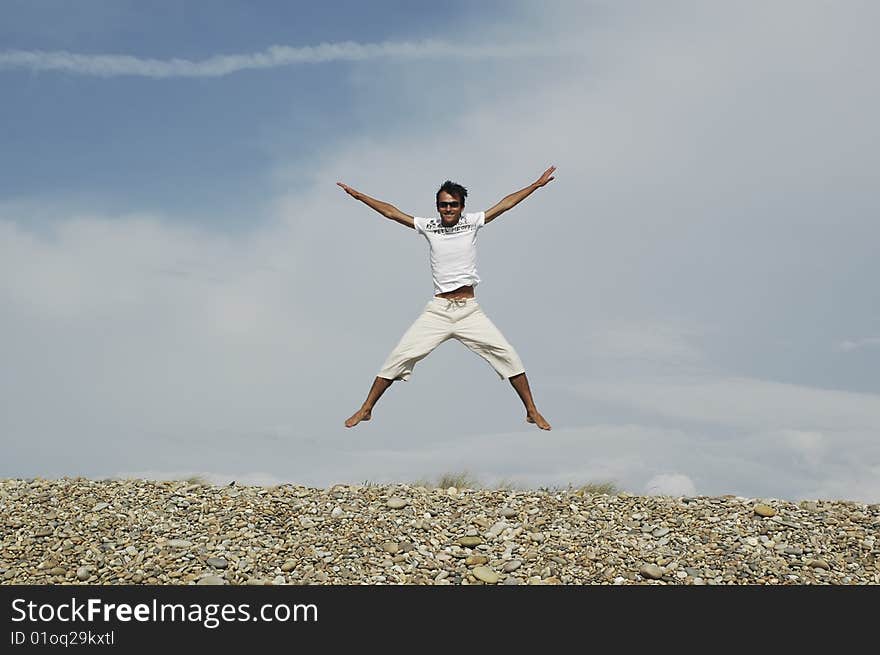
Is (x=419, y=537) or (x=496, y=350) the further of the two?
(x=496, y=350)

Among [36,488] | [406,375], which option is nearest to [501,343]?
[406,375]

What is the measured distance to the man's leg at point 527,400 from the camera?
35.7ft

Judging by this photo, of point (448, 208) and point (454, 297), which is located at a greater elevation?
point (448, 208)

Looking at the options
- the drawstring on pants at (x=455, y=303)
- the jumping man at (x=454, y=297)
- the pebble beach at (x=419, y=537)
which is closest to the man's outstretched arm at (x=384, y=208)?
the jumping man at (x=454, y=297)

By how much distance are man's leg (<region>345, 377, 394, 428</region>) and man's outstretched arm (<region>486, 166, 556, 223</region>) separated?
2128 millimetres

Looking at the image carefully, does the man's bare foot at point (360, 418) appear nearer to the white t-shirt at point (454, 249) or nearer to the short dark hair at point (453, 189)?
the white t-shirt at point (454, 249)

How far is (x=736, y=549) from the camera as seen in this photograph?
362 inches

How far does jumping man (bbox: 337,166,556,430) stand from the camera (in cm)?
1067

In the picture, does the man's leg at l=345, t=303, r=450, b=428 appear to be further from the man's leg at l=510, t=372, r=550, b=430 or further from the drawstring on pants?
the man's leg at l=510, t=372, r=550, b=430

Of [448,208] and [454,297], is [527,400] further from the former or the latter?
[448,208]

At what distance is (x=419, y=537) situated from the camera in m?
9.06

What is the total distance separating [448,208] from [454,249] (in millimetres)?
455

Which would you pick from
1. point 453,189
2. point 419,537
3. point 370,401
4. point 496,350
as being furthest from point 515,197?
point 419,537

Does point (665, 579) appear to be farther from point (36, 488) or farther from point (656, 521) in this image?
point (36, 488)
